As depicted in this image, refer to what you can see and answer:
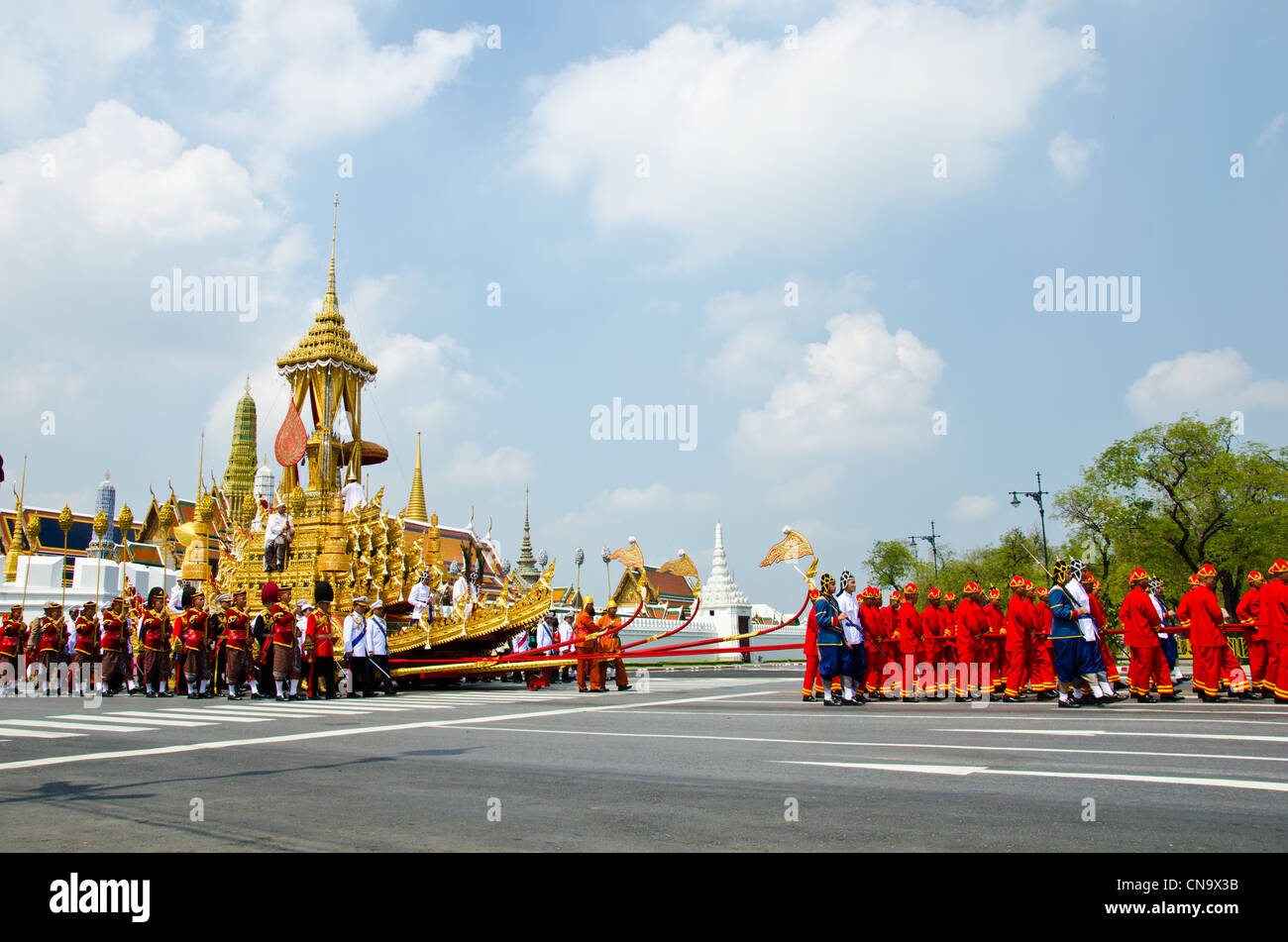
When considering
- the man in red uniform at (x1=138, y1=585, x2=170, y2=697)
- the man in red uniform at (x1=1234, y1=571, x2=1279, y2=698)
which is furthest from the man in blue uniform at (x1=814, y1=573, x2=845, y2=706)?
the man in red uniform at (x1=138, y1=585, x2=170, y2=697)

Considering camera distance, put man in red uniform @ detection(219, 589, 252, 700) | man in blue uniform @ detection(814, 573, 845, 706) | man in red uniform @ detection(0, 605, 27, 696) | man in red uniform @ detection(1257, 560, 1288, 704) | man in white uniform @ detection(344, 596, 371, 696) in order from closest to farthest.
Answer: man in red uniform @ detection(1257, 560, 1288, 704) → man in blue uniform @ detection(814, 573, 845, 706) → man in red uniform @ detection(219, 589, 252, 700) → man in white uniform @ detection(344, 596, 371, 696) → man in red uniform @ detection(0, 605, 27, 696)

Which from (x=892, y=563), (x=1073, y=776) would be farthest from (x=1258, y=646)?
(x=892, y=563)

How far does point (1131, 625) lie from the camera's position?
43.2ft

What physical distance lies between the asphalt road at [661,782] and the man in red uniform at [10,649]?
29.1 ft

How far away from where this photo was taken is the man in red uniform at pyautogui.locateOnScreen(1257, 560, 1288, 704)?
12.3 meters

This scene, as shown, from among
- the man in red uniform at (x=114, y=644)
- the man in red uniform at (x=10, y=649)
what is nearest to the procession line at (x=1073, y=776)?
the man in red uniform at (x=114, y=644)

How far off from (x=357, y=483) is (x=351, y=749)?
14.0m

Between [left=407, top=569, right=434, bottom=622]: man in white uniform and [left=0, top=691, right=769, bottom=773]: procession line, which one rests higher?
[left=407, top=569, right=434, bottom=622]: man in white uniform

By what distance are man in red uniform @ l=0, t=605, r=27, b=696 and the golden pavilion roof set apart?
810cm

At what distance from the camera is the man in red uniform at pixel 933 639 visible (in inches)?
632

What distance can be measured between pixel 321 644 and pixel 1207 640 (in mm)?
14719

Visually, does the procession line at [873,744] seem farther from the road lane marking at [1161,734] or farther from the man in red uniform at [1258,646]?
the man in red uniform at [1258,646]

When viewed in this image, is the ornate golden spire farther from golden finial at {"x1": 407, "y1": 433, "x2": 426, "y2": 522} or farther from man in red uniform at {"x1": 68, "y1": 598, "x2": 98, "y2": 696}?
man in red uniform at {"x1": 68, "y1": 598, "x2": 98, "y2": 696}

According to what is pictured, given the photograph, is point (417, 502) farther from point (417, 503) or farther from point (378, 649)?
point (378, 649)
